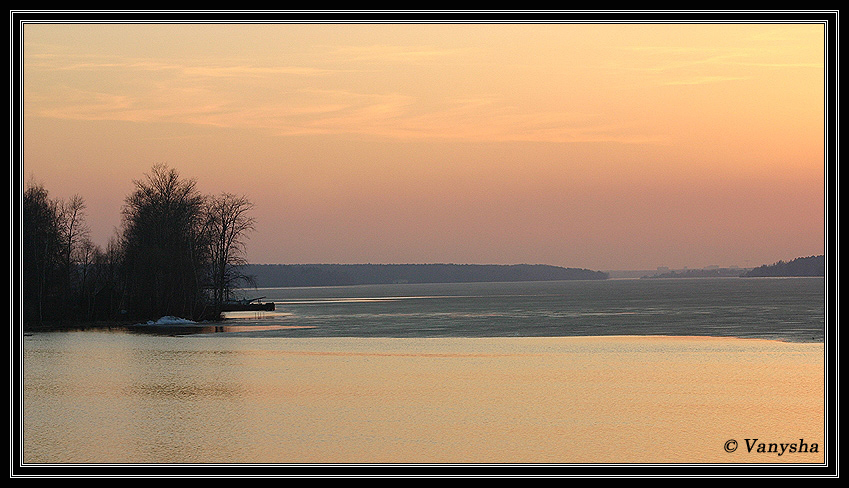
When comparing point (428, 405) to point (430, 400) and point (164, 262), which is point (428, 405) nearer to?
point (430, 400)

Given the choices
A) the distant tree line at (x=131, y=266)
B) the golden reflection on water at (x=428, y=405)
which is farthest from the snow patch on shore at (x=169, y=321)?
the golden reflection on water at (x=428, y=405)

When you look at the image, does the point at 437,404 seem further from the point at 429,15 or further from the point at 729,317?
the point at 729,317

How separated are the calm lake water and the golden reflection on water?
0.05m

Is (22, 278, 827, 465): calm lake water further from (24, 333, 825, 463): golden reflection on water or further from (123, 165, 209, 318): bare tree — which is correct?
A: (123, 165, 209, 318): bare tree

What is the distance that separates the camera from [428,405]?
21078 millimetres

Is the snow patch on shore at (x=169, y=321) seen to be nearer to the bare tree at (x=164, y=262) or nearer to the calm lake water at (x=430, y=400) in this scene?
the bare tree at (x=164, y=262)

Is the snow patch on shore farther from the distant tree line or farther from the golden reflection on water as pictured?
the golden reflection on water

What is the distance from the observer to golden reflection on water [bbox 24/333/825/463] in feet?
54.3

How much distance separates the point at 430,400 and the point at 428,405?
0.75 metres

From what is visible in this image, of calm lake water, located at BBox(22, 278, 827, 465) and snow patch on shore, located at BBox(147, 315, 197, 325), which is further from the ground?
calm lake water, located at BBox(22, 278, 827, 465)

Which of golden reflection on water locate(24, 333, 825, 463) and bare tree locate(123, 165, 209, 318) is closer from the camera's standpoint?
golden reflection on water locate(24, 333, 825, 463)

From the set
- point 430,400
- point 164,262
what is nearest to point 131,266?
point 164,262

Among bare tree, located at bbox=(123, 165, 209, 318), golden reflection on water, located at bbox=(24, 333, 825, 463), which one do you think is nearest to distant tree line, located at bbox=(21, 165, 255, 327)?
bare tree, located at bbox=(123, 165, 209, 318)

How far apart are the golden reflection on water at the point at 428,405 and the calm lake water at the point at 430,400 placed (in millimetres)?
51
